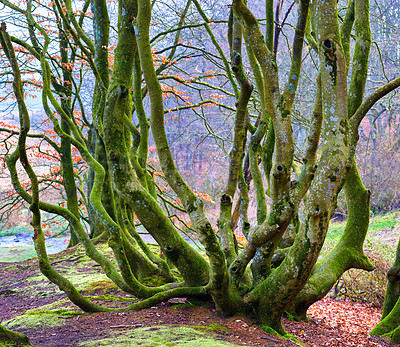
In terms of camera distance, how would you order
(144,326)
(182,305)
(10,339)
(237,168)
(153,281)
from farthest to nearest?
(153,281), (237,168), (182,305), (144,326), (10,339)

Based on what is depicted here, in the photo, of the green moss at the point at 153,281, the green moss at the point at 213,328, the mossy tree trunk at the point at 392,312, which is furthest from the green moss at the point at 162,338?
the mossy tree trunk at the point at 392,312

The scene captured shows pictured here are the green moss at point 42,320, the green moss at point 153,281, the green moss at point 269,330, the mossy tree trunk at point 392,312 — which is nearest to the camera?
the green moss at point 269,330

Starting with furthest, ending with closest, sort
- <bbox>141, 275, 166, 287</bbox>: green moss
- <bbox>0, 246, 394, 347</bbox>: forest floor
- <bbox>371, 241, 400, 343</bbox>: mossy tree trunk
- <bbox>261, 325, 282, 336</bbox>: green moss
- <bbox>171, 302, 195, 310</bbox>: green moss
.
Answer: <bbox>141, 275, 166, 287</bbox>: green moss < <bbox>371, 241, 400, 343</bbox>: mossy tree trunk < <bbox>171, 302, 195, 310</bbox>: green moss < <bbox>261, 325, 282, 336</bbox>: green moss < <bbox>0, 246, 394, 347</bbox>: forest floor

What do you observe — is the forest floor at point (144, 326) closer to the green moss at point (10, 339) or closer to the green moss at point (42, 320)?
the green moss at point (42, 320)

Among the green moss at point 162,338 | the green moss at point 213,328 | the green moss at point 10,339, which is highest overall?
the green moss at point 10,339

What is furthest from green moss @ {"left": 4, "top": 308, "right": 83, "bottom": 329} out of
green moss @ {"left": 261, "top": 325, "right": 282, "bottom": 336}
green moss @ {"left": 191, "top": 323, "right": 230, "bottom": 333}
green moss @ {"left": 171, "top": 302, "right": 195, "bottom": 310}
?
green moss @ {"left": 261, "top": 325, "right": 282, "bottom": 336}

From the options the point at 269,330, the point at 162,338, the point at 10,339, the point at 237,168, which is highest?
the point at 237,168

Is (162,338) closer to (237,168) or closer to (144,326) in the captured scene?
(144,326)

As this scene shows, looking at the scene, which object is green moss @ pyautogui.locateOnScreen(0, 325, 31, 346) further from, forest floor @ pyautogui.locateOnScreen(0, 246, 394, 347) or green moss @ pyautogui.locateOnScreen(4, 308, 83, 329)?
green moss @ pyautogui.locateOnScreen(4, 308, 83, 329)

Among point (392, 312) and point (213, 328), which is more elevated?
Answer: point (213, 328)

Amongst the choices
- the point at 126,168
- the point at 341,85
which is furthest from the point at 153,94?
the point at 341,85

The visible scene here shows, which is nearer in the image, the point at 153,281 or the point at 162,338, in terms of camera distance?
the point at 162,338

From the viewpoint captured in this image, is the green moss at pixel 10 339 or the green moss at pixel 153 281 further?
the green moss at pixel 153 281

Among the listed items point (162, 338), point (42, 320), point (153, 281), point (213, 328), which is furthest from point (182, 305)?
point (42, 320)
